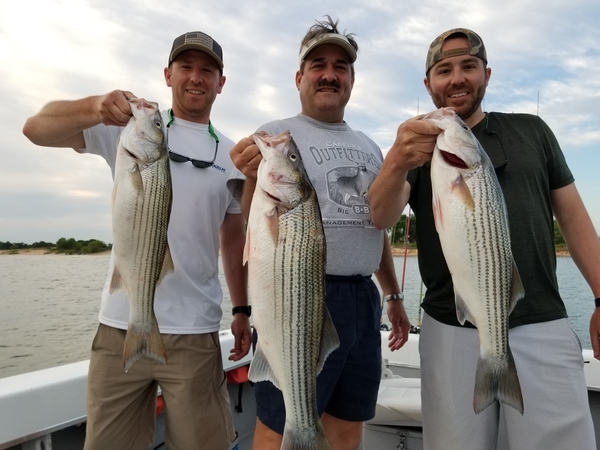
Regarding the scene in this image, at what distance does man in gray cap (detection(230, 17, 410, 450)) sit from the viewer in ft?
9.76

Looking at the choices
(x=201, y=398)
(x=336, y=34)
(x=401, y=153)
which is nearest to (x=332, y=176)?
(x=401, y=153)

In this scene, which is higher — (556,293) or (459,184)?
(459,184)

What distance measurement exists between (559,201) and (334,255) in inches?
63.0

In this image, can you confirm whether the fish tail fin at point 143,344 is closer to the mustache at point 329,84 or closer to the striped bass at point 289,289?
the striped bass at point 289,289

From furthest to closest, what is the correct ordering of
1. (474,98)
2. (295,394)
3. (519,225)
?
(474,98), (519,225), (295,394)

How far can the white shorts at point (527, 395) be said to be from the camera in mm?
2762

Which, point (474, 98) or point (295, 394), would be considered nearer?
point (295, 394)

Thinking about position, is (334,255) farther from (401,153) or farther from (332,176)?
(401,153)

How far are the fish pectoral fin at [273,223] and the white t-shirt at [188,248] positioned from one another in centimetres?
95

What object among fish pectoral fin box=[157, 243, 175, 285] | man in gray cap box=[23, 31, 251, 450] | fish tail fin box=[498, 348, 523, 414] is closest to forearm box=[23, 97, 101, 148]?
man in gray cap box=[23, 31, 251, 450]

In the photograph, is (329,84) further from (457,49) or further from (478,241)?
(478,241)

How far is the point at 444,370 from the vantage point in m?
3.00

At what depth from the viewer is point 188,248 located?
10.4ft

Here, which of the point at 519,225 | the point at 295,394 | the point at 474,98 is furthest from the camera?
the point at 474,98
